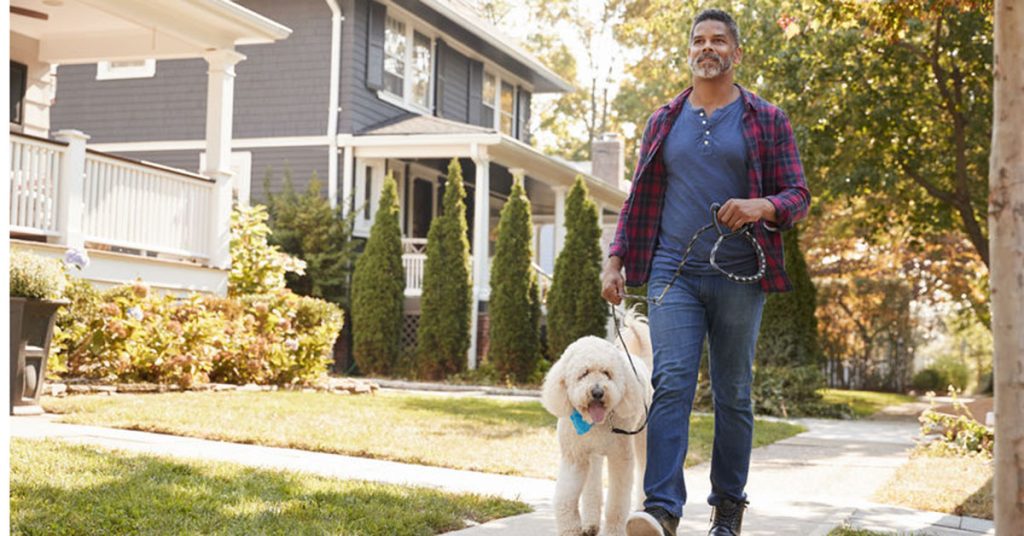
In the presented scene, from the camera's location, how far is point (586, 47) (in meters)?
40.9

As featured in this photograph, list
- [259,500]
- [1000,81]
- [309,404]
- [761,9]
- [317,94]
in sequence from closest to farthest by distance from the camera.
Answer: [1000,81], [259,500], [309,404], [761,9], [317,94]

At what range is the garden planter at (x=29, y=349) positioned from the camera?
819 cm

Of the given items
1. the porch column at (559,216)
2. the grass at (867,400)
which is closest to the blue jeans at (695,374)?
the grass at (867,400)

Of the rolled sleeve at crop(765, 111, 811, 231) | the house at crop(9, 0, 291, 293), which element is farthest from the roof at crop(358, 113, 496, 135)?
the rolled sleeve at crop(765, 111, 811, 231)

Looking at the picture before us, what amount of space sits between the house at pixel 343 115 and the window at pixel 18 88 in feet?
18.9

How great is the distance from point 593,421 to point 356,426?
4.89 m

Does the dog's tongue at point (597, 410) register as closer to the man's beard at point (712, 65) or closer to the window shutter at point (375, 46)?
the man's beard at point (712, 65)

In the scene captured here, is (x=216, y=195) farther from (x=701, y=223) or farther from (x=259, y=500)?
(x=701, y=223)

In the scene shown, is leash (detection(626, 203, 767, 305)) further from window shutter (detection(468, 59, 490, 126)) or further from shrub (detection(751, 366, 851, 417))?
window shutter (detection(468, 59, 490, 126))

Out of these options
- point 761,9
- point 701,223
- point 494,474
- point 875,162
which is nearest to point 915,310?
point 875,162

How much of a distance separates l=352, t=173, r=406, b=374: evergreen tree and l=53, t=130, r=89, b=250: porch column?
6.69 m

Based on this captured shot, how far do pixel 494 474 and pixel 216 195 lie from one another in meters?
7.64

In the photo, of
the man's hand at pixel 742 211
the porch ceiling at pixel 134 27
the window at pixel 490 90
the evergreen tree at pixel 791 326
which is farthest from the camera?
the window at pixel 490 90

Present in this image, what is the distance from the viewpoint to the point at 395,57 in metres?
21.3
